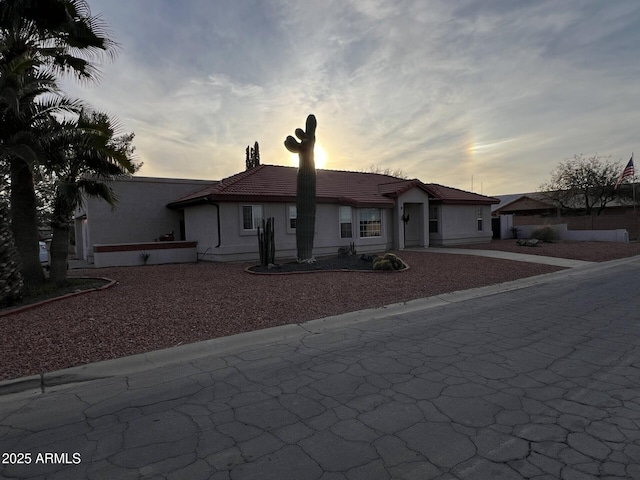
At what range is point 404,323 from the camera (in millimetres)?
7250

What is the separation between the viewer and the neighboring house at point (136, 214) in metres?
19.0

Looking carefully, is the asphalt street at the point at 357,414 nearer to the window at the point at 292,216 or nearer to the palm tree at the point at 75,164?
the palm tree at the point at 75,164

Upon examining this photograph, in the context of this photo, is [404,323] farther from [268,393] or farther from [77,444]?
[77,444]

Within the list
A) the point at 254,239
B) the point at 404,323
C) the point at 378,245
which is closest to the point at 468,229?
the point at 378,245

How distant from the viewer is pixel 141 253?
16922 millimetres

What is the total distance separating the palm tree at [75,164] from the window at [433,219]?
17.4 meters

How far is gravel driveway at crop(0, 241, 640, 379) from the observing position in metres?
5.81

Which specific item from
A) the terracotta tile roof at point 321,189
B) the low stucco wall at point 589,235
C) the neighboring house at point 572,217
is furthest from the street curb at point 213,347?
the neighboring house at point 572,217

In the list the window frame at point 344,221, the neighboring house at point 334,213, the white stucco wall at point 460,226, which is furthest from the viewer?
the white stucco wall at point 460,226

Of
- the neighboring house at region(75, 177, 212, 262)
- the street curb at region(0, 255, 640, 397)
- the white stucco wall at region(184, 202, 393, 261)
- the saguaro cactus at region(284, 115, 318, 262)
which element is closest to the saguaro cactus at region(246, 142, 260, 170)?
the neighboring house at region(75, 177, 212, 262)

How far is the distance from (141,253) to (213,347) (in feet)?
40.8

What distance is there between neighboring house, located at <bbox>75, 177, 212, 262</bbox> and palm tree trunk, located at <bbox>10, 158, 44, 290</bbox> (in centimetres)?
856

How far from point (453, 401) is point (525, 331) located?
3.17 m

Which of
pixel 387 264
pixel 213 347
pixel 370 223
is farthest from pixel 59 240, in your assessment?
pixel 370 223
